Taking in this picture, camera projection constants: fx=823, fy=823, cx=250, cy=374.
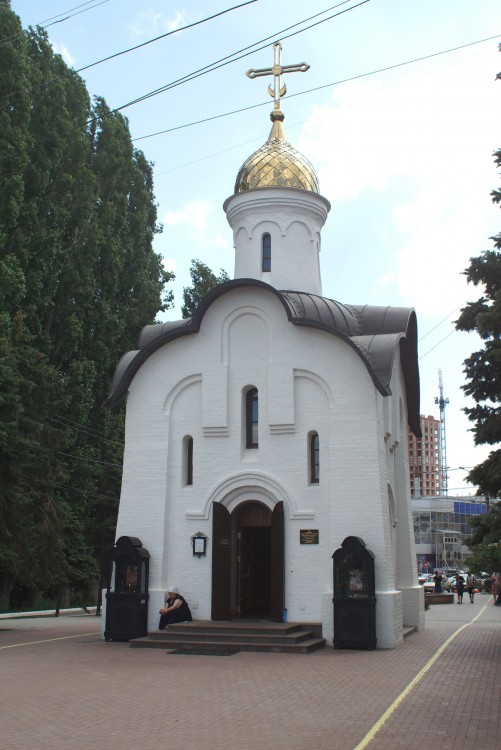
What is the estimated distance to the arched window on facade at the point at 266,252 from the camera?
749 inches

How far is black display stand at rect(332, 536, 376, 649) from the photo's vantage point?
14.1 meters

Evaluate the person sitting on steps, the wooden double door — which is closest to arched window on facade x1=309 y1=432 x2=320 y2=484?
the wooden double door

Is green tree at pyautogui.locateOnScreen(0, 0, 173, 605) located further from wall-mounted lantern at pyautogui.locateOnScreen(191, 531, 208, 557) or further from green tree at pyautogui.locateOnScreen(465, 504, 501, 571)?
green tree at pyautogui.locateOnScreen(465, 504, 501, 571)

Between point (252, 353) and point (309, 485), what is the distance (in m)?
2.93

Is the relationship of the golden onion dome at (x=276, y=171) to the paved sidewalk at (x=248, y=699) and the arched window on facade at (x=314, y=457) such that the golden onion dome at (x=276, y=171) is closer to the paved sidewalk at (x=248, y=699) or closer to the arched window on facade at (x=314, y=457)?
the arched window on facade at (x=314, y=457)

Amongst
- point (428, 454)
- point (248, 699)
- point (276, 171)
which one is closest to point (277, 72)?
point (276, 171)

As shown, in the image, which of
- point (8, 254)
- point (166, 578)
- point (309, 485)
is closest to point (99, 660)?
point (166, 578)

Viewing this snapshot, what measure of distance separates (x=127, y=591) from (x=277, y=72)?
12.5 metres

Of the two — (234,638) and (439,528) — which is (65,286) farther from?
(439,528)

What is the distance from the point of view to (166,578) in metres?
16.0

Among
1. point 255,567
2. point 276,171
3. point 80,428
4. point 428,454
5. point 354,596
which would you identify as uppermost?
point 428,454

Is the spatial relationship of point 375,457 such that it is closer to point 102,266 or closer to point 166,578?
point 166,578

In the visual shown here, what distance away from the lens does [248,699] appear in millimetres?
9367

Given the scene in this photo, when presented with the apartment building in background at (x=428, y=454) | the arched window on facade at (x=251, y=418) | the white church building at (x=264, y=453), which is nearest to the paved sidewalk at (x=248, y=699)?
the white church building at (x=264, y=453)
